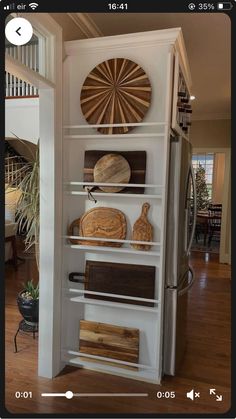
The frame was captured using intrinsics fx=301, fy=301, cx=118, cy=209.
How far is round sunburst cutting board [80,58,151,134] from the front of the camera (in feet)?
5.60

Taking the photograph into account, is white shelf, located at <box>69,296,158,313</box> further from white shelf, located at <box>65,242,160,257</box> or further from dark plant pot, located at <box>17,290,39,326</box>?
dark plant pot, located at <box>17,290,39,326</box>

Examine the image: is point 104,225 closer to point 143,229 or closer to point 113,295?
point 143,229

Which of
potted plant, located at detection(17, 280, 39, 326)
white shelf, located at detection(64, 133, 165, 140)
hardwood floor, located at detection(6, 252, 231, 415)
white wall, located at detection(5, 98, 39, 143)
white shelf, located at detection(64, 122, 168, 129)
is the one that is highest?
white wall, located at detection(5, 98, 39, 143)

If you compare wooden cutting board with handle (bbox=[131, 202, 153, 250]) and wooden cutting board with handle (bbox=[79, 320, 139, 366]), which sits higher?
wooden cutting board with handle (bbox=[131, 202, 153, 250])

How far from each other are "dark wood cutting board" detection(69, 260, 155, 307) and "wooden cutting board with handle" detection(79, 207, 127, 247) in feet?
0.46

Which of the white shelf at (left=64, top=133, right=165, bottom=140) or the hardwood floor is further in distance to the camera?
the white shelf at (left=64, top=133, right=165, bottom=140)

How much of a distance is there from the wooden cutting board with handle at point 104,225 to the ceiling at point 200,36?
1033mm

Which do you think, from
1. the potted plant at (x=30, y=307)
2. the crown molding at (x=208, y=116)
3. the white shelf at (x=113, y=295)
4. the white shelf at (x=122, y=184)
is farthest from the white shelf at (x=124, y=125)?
the crown molding at (x=208, y=116)

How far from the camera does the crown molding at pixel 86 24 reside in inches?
70.8

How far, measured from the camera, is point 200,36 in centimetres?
223
